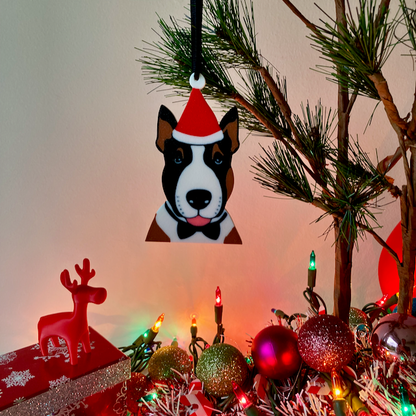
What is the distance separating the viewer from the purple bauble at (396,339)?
54cm

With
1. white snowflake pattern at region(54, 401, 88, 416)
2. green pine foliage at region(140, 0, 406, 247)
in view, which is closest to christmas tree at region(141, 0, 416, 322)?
green pine foliage at region(140, 0, 406, 247)

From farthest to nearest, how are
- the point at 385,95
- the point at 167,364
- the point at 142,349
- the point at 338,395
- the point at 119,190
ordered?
the point at 119,190 → the point at 142,349 → the point at 167,364 → the point at 338,395 → the point at 385,95

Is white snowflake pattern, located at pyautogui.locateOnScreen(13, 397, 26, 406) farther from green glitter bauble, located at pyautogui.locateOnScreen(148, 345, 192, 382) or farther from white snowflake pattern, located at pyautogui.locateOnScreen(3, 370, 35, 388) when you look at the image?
green glitter bauble, located at pyautogui.locateOnScreen(148, 345, 192, 382)

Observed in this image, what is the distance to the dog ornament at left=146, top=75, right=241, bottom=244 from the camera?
51cm

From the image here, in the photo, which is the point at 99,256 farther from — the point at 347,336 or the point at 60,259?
the point at 347,336

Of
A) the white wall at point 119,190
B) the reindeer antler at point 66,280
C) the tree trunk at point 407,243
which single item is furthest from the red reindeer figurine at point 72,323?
the tree trunk at point 407,243

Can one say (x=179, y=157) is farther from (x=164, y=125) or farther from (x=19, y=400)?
(x=19, y=400)

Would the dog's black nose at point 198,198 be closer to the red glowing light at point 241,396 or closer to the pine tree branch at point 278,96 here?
the pine tree branch at point 278,96

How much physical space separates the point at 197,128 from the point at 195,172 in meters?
0.06

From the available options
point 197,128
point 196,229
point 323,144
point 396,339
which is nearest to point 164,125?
point 197,128

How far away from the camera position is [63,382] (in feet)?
1.69

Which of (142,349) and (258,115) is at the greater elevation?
(258,115)

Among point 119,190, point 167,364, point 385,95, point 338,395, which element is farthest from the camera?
point 119,190

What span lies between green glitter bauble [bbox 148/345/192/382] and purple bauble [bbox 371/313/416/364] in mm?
346
